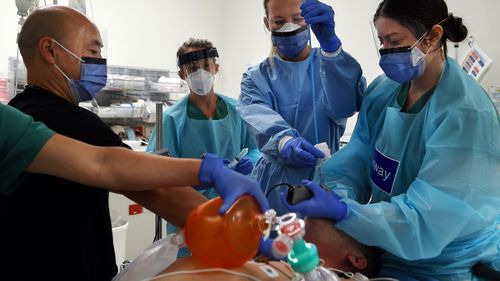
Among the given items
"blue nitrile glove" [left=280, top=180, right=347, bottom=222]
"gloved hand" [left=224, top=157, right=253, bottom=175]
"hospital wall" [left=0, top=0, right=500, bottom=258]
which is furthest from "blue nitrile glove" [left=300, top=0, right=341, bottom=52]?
"hospital wall" [left=0, top=0, right=500, bottom=258]

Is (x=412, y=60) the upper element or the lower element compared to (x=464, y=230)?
upper

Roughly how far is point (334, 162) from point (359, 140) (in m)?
0.12

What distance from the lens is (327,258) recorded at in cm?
124

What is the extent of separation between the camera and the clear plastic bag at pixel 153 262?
0.99m

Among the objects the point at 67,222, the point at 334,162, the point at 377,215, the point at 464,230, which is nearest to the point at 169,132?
the point at 334,162

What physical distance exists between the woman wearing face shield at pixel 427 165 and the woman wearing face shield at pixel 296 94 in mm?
194

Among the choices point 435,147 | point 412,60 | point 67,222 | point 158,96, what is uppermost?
point 412,60

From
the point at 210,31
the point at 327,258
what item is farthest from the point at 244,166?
the point at 210,31

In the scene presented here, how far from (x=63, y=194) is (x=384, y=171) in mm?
907

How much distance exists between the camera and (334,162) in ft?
4.83

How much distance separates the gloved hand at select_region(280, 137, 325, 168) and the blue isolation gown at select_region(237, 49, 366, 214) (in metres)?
0.08

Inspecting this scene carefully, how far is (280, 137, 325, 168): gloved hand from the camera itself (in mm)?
1364

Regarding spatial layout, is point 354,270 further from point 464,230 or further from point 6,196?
point 6,196

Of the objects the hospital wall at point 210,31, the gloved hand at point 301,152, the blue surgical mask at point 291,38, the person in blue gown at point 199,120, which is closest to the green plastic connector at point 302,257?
the gloved hand at point 301,152
